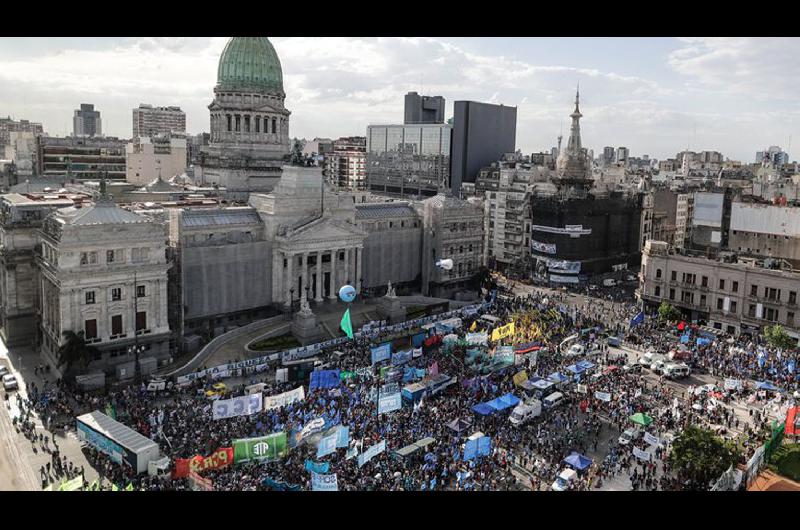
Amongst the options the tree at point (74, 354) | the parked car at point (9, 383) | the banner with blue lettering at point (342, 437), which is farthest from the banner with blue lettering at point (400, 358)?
the parked car at point (9, 383)

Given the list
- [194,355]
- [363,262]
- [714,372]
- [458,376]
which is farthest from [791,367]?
[194,355]

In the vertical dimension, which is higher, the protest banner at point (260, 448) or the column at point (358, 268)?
the column at point (358, 268)

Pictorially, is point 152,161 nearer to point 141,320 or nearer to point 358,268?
point 358,268

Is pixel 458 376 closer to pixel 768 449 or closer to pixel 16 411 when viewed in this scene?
pixel 768 449

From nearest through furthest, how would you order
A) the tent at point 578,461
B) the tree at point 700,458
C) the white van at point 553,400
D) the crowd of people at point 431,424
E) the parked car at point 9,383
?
1. the crowd of people at point 431,424
2. the tree at point 700,458
3. the tent at point 578,461
4. the white van at point 553,400
5. the parked car at point 9,383

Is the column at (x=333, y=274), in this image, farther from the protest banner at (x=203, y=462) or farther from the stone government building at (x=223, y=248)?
the protest banner at (x=203, y=462)

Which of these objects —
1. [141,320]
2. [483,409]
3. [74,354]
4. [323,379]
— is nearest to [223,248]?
[141,320]
